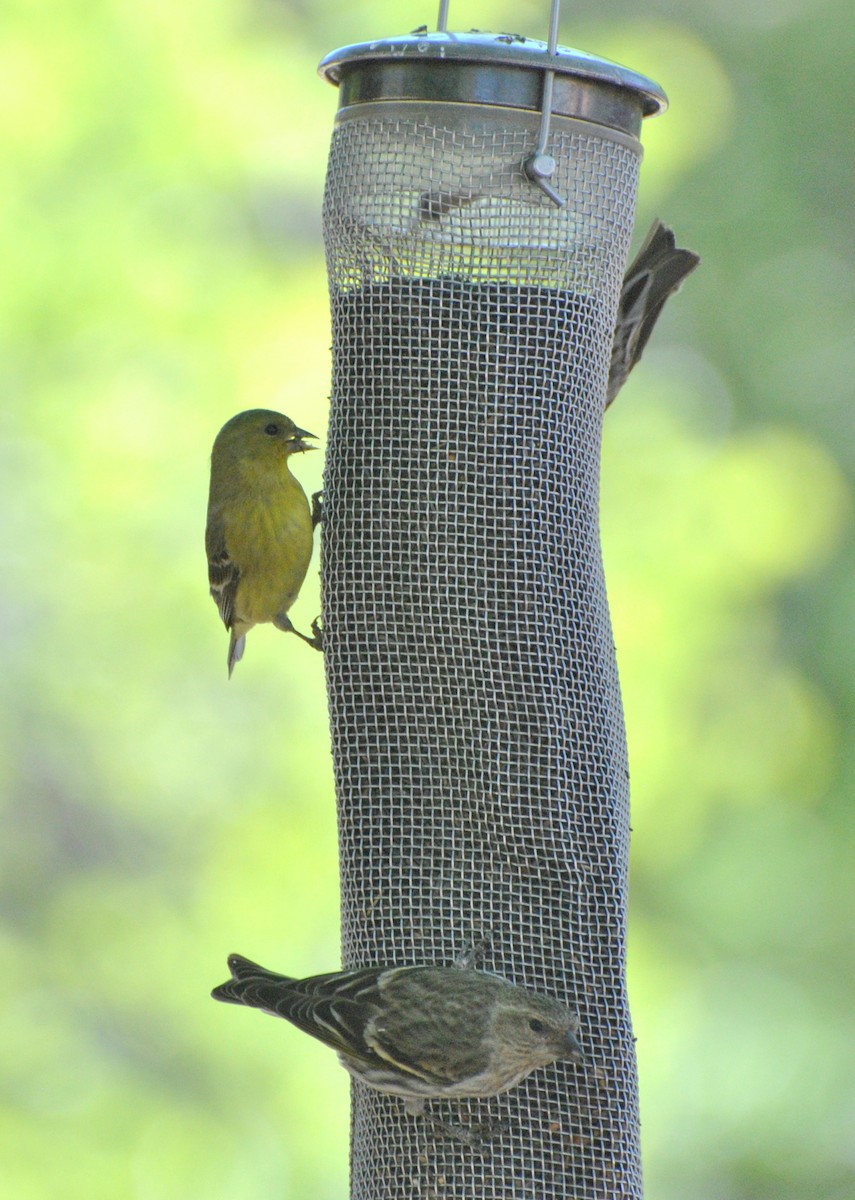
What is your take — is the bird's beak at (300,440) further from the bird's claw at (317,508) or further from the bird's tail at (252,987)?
the bird's tail at (252,987)

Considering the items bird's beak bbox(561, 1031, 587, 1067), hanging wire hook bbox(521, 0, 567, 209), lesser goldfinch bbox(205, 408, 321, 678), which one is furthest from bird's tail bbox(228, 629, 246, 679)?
bird's beak bbox(561, 1031, 587, 1067)

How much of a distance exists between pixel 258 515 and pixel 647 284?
52.2 inches

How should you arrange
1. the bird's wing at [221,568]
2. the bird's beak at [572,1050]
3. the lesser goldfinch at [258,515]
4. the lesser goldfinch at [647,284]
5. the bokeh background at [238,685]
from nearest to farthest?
1. the bird's beak at [572,1050]
2. the lesser goldfinch at [647,284]
3. the lesser goldfinch at [258,515]
4. the bird's wing at [221,568]
5. the bokeh background at [238,685]

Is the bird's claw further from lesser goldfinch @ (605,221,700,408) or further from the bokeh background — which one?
the bokeh background

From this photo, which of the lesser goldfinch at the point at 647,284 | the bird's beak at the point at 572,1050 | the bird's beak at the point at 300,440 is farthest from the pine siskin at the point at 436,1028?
the lesser goldfinch at the point at 647,284

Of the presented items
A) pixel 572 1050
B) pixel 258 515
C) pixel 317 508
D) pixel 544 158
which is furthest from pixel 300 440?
pixel 572 1050

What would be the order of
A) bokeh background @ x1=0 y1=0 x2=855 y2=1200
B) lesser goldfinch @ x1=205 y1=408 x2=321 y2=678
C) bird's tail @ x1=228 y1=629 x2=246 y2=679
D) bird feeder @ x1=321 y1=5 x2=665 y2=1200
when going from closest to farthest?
bird feeder @ x1=321 y1=5 x2=665 y2=1200
lesser goldfinch @ x1=205 y1=408 x2=321 y2=678
bird's tail @ x1=228 y1=629 x2=246 y2=679
bokeh background @ x1=0 y1=0 x2=855 y2=1200

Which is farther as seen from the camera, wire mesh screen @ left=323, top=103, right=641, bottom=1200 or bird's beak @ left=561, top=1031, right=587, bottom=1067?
wire mesh screen @ left=323, top=103, right=641, bottom=1200

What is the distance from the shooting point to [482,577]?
15.2 feet

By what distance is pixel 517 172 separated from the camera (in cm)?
453

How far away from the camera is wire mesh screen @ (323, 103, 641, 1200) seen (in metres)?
4.48

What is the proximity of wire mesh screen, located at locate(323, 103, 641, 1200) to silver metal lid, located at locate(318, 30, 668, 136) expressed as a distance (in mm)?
61

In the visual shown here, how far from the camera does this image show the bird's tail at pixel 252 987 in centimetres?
453

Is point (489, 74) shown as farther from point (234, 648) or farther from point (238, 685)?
point (238, 685)
